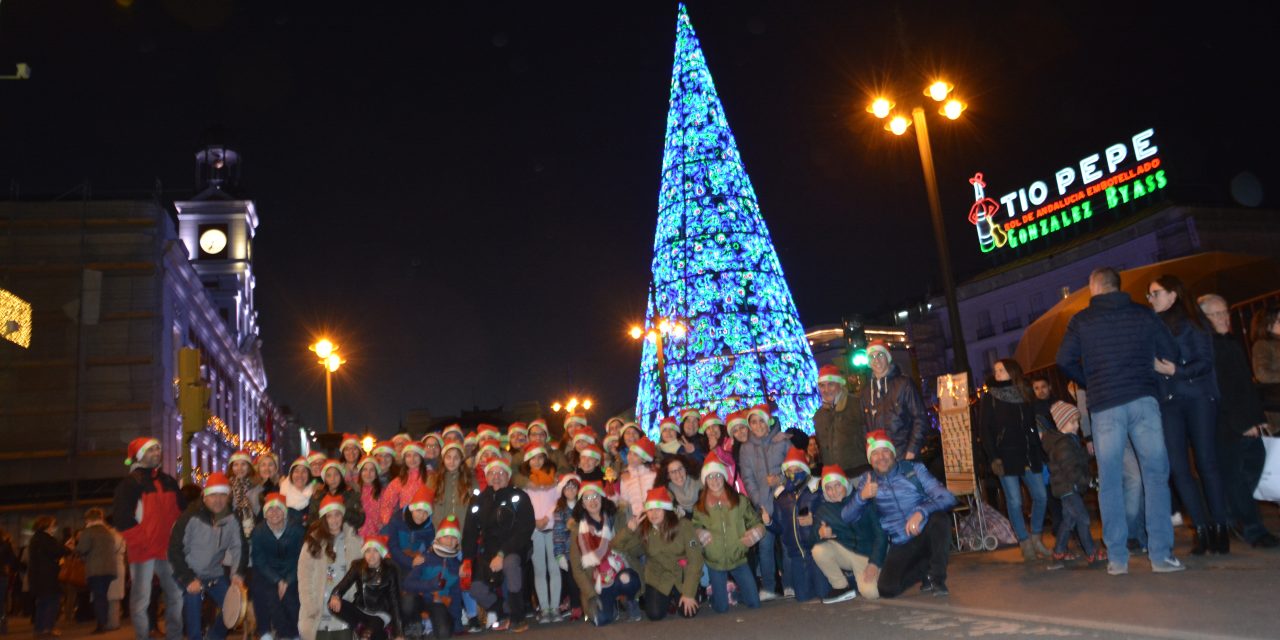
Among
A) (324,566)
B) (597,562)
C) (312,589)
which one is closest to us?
(312,589)

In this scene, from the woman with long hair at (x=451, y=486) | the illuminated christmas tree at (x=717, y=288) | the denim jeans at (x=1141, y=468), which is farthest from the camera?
the illuminated christmas tree at (x=717, y=288)

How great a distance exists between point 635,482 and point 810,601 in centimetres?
231

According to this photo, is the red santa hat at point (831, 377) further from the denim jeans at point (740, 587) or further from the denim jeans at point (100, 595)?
the denim jeans at point (100, 595)

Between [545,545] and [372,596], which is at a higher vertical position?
[545,545]

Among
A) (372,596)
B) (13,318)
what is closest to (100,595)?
(372,596)

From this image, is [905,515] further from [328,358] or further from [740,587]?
[328,358]

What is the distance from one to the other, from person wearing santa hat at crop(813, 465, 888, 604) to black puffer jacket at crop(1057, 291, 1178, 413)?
2057mm

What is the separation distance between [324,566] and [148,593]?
9.07 ft

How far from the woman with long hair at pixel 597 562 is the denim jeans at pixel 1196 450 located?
4689 mm

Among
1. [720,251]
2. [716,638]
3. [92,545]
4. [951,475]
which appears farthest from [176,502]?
[720,251]

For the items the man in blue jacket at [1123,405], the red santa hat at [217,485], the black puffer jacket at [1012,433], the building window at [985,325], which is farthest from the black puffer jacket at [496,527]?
the building window at [985,325]

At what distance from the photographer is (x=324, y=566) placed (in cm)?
945

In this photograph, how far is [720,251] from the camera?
2811cm

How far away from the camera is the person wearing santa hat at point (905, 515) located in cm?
815
